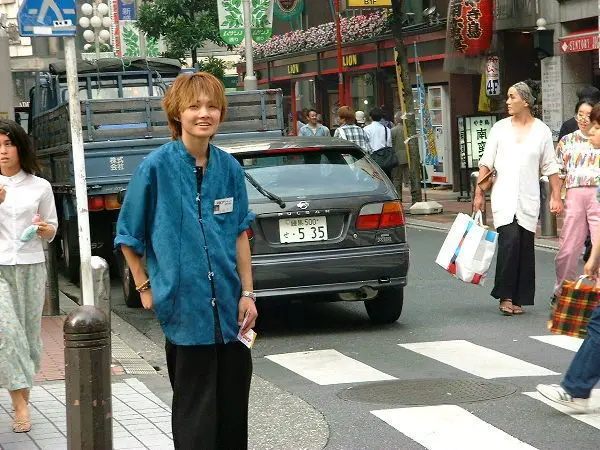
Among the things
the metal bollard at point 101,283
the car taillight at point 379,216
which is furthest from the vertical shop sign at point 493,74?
the metal bollard at point 101,283

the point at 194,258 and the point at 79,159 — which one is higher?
the point at 79,159

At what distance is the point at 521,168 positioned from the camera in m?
11.2

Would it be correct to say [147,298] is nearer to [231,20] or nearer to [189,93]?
[189,93]

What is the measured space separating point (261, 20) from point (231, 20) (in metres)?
0.88

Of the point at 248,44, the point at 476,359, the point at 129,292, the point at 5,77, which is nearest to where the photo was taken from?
the point at 476,359

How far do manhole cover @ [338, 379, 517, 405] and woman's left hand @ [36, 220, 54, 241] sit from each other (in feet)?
6.67

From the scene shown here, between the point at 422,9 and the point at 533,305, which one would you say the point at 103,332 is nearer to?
the point at 533,305

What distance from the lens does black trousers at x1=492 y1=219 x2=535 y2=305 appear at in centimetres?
1124

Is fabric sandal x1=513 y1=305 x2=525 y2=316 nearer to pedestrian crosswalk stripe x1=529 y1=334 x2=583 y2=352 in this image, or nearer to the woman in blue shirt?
pedestrian crosswalk stripe x1=529 y1=334 x2=583 y2=352

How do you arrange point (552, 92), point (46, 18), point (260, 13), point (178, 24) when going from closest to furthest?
point (46, 18) < point (552, 92) < point (260, 13) < point (178, 24)

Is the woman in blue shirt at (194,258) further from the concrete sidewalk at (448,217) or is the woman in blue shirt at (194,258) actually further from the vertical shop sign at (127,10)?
the vertical shop sign at (127,10)

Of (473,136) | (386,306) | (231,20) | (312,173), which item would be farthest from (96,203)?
(231,20)

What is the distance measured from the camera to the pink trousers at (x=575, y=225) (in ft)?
36.3

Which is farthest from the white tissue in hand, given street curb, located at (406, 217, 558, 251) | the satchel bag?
the satchel bag
